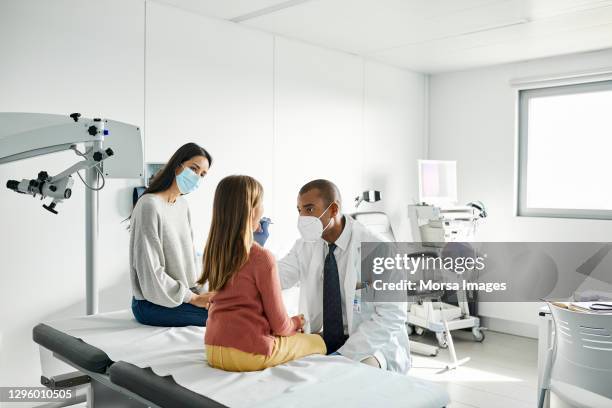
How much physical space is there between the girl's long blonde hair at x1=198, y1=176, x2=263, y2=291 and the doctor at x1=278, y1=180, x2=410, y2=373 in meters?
0.44

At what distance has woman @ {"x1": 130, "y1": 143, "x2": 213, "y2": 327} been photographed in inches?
93.3

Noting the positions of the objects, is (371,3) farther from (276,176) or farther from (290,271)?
(290,271)

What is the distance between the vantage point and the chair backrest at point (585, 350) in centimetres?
227

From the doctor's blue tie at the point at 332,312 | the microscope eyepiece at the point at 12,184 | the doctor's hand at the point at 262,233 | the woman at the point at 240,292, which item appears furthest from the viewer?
the doctor's hand at the point at 262,233

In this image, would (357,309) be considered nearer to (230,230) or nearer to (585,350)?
(230,230)

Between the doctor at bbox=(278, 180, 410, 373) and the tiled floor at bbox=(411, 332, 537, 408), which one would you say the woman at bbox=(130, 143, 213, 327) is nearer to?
the doctor at bbox=(278, 180, 410, 373)

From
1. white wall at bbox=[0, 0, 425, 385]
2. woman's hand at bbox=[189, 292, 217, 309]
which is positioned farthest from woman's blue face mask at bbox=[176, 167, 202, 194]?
white wall at bbox=[0, 0, 425, 385]

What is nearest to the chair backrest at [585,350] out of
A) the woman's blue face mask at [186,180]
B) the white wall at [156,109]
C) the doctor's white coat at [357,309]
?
the doctor's white coat at [357,309]

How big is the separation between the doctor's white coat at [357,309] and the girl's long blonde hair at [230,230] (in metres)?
0.57

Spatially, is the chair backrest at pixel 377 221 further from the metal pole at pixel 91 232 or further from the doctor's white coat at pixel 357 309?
the metal pole at pixel 91 232

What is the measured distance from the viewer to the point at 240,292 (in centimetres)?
180

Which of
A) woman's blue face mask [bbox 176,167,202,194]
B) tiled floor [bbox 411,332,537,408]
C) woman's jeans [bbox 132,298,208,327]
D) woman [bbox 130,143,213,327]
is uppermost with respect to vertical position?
woman's blue face mask [bbox 176,167,202,194]

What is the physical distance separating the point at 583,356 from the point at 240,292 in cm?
153

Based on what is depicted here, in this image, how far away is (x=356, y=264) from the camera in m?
2.27
